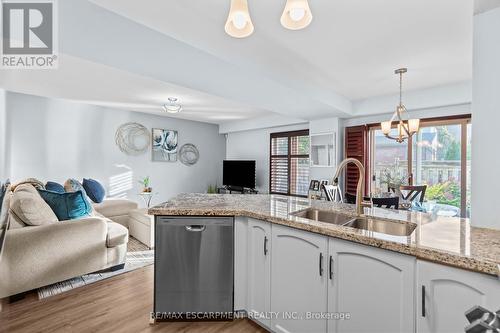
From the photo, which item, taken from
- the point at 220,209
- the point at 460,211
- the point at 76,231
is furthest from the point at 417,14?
the point at 76,231

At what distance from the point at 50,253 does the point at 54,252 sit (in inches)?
1.2

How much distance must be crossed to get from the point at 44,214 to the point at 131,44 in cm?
178

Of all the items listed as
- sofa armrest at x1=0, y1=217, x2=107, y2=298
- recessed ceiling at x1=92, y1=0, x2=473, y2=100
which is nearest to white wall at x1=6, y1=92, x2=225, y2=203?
sofa armrest at x1=0, y1=217, x2=107, y2=298

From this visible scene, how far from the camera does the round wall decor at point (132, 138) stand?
212 inches

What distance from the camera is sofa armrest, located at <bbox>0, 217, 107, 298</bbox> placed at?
83.9 inches

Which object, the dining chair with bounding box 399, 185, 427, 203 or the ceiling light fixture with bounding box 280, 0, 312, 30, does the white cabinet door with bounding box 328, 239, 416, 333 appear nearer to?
the ceiling light fixture with bounding box 280, 0, 312, 30

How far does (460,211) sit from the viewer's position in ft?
11.9

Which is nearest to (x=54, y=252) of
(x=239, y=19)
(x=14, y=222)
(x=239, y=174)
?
(x=14, y=222)

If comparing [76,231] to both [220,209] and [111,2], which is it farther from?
[111,2]

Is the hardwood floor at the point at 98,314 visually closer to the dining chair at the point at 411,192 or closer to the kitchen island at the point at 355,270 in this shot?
the kitchen island at the point at 355,270

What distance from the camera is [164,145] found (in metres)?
6.07

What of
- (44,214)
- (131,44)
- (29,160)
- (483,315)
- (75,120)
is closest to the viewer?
(483,315)

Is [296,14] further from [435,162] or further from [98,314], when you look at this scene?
[435,162]

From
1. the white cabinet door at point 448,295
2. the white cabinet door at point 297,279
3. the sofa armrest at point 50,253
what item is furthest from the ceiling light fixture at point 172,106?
the white cabinet door at point 448,295
